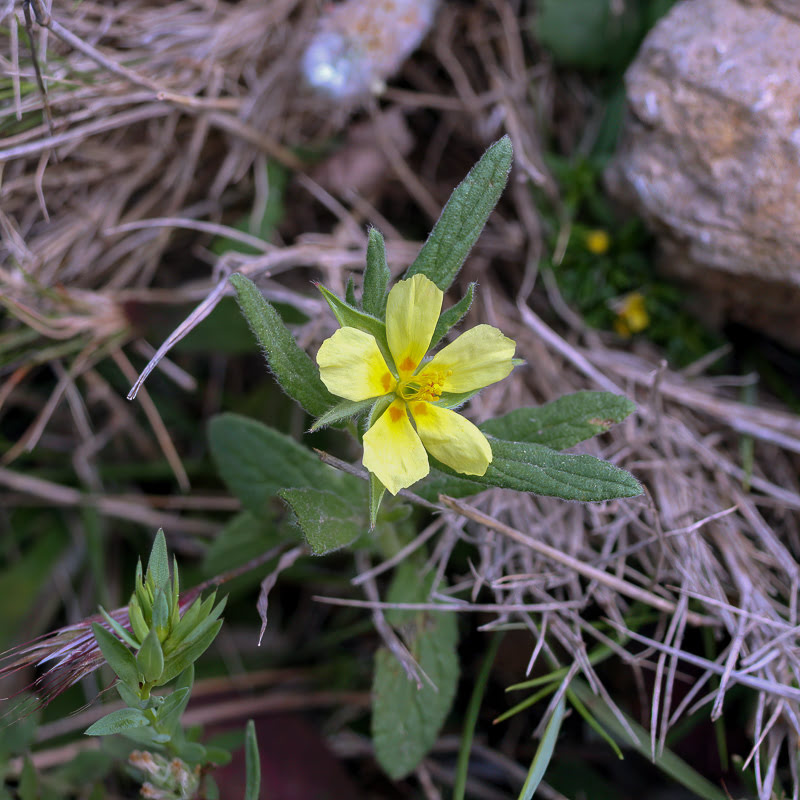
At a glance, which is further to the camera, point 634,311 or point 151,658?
point 634,311

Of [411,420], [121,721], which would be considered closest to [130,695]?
[121,721]

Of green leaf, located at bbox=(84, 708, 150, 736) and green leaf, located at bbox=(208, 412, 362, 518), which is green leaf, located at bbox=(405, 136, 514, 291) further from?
green leaf, located at bbox=(84, 708, 150, 736)

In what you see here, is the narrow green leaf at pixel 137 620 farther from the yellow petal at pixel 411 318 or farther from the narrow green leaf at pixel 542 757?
the narrow green leaf at pixel 542 757

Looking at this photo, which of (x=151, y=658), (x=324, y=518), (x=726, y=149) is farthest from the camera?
(x=726, y=149)

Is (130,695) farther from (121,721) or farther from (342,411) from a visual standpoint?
(342,411)

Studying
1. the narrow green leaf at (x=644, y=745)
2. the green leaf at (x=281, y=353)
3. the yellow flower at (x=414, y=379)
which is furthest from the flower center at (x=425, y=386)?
the narrow green leaf at (x=644, y=745)

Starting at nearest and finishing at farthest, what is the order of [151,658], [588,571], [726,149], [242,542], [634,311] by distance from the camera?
1. [151,658]
2. [588,571]
3. [242,542]
4. [726,149]
5. [634,311]

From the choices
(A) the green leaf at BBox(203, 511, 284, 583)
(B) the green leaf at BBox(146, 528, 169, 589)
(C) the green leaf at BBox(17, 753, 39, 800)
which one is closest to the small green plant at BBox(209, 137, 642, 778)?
(A) the green leaf at BBox(203, 511, 284, 583)
